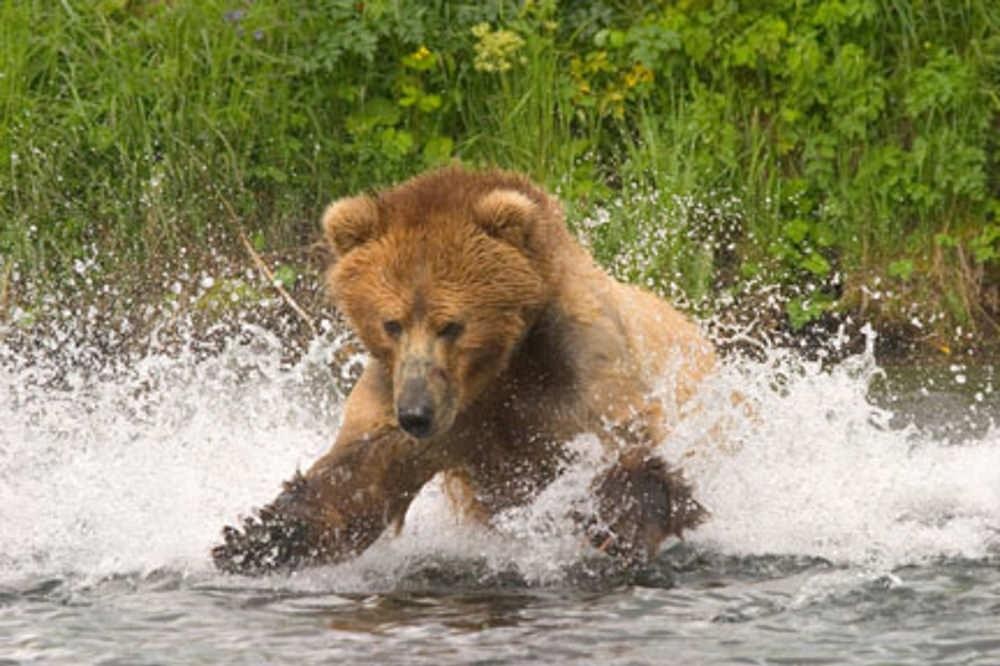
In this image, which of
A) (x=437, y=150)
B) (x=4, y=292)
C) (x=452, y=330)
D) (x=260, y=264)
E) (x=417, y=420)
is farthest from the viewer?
(x=437, y=150)

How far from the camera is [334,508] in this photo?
7.00 m

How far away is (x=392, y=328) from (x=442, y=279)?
20 centimetres

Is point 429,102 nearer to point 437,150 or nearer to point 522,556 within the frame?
point 437,150

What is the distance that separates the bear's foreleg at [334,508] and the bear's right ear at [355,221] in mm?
588

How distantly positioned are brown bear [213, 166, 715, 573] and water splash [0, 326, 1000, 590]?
0.36 feet

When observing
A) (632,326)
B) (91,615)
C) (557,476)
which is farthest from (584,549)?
(91,615)

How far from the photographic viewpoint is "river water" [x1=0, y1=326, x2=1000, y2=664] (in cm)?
594

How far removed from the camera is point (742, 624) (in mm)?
6066

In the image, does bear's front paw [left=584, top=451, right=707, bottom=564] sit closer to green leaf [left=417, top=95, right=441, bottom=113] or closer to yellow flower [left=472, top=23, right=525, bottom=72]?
yellow flower [left=472, top=23, right=525, bottom=72]

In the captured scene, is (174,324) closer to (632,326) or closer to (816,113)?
(816,113)

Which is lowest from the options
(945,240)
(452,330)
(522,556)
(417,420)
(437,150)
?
(522,556)

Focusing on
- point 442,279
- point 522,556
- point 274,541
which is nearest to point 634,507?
point 522,556

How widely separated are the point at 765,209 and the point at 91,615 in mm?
5341

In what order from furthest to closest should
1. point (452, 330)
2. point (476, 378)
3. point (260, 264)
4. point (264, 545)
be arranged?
point (260, 264), point (264, 545), point (476, 378), point (452, 330)
